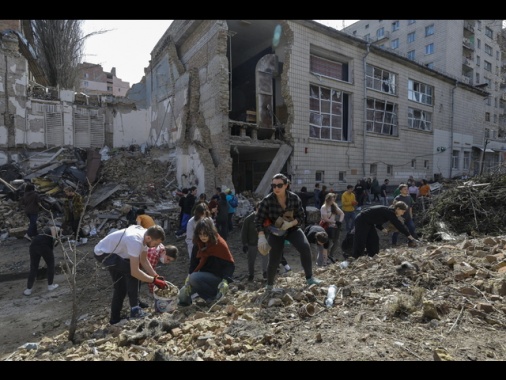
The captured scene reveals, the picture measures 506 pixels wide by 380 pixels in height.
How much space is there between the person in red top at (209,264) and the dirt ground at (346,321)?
0.76 ft

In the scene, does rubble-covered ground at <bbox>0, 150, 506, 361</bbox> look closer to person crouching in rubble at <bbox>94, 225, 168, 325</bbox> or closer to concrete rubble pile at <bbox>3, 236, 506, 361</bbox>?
concrete rubble pile at <bbox>3, 236, 506, 361</bbox>

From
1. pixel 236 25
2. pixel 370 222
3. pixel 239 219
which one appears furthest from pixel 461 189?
pixel 236 25

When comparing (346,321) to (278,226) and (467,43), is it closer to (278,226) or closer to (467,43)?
(278,226)

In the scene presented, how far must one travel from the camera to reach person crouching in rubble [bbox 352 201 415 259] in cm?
533

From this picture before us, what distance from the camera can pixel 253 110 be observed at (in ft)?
52.0

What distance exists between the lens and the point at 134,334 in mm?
3260

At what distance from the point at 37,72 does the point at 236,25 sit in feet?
47.5

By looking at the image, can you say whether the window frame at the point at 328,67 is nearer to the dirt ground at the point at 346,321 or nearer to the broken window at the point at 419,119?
the broken window at the point at 419,119

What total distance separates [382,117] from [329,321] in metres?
17.3

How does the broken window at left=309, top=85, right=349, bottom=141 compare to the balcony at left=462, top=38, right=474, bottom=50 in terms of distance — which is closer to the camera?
the broken window at left=309, top=85, right=349, bottom=141

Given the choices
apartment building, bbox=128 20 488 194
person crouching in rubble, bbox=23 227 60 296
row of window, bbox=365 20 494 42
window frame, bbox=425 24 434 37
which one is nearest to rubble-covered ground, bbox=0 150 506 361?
person crouching in rubble, bbox=23 227 60 296

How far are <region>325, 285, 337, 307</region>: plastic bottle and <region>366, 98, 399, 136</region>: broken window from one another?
15179mm

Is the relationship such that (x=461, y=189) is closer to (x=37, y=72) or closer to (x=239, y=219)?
(x=239, y=219)

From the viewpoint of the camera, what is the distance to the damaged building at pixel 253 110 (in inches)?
533
